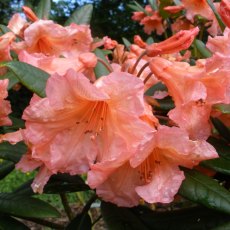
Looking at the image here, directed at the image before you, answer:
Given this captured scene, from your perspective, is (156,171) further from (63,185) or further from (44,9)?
(44,9)

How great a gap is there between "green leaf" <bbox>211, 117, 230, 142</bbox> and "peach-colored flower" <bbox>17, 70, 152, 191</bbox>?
23 cm

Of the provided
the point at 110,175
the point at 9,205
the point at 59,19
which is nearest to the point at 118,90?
the point at 110,175

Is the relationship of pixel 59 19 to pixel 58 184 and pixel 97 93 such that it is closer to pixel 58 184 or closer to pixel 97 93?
pixel 58 184

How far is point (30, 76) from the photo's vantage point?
0.84 m

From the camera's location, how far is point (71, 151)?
2.81 ft

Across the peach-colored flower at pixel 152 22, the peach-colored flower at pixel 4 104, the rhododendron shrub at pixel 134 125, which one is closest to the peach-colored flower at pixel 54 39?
the rhododendron shrub at pixel 134 125

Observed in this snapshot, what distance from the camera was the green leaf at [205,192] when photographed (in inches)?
32.3

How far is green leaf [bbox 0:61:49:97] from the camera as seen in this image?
83 cm

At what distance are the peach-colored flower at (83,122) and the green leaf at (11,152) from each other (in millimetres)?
222

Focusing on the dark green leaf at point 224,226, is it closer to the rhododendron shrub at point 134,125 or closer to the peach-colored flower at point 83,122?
the rhododendron shrub at point 134,125

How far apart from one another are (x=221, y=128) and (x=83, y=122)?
0.90ft

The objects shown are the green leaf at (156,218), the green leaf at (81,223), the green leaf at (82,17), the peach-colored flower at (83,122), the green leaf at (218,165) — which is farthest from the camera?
the green leaf at (82,17)

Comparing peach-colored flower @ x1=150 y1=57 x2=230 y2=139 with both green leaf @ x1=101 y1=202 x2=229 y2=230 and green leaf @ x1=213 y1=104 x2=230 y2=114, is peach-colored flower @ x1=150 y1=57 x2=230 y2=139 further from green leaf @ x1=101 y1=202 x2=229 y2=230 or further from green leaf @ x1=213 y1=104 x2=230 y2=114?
green leaf @ x1=101 y1=202 x2=229 y2=230

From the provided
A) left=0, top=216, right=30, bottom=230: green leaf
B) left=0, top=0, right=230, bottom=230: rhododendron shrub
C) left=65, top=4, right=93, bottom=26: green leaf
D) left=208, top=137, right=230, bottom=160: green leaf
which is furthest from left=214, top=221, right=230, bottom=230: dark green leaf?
left=65, top=4, right=93, bottom=26: green leaf
